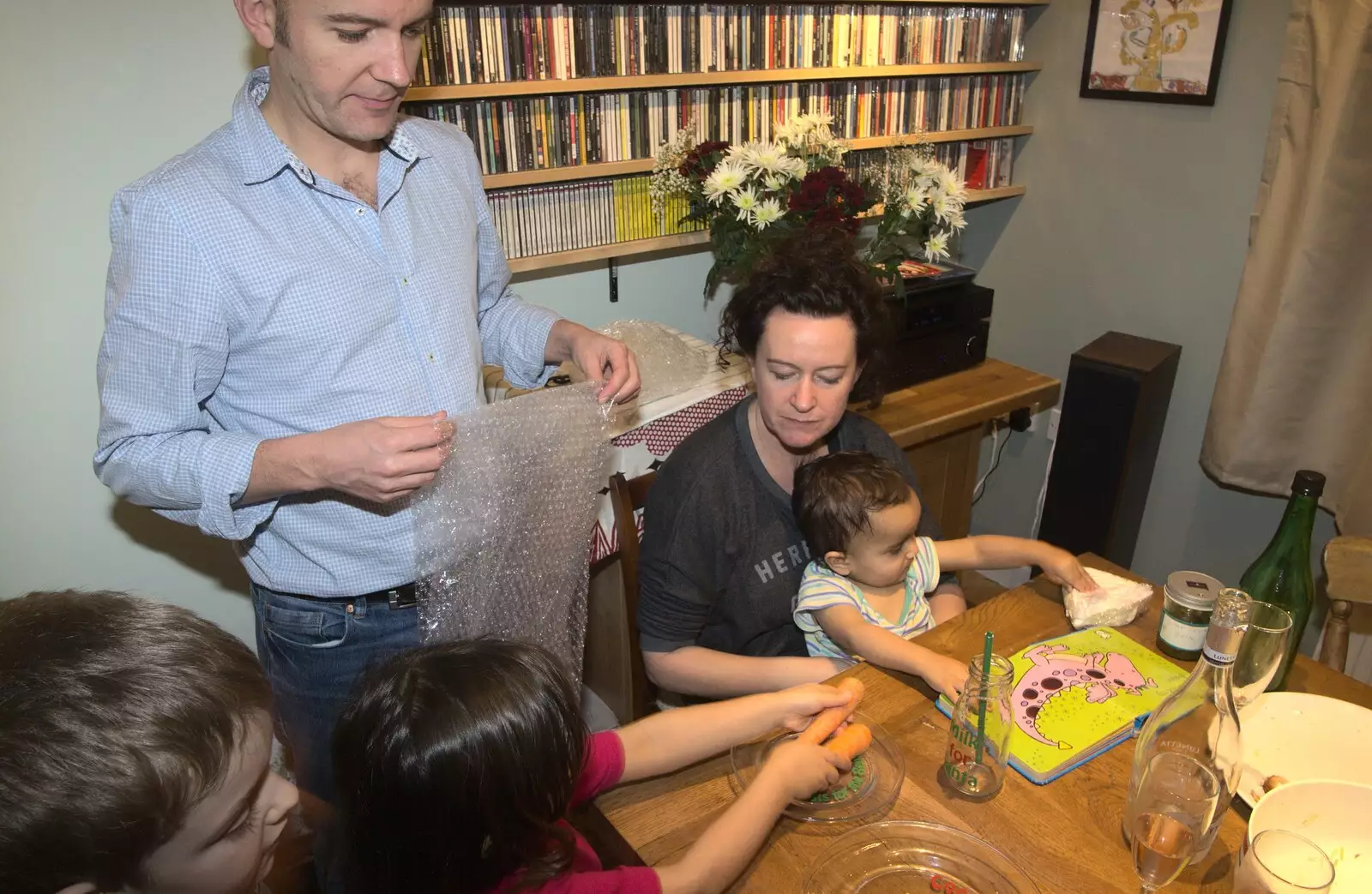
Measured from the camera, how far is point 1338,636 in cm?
167

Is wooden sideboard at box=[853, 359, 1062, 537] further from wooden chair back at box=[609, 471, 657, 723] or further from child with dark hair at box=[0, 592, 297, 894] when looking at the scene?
child with dark hair at box=[0, 592, 297, 894]

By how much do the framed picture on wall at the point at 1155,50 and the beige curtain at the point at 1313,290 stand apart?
0.30 meters

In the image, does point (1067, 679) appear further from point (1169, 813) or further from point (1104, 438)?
point (1104, 438)

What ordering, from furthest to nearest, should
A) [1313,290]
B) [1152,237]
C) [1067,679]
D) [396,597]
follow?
[1152,237] < [1313,290] < [396,597] < [1067,679]

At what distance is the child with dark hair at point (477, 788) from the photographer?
0.94 meters

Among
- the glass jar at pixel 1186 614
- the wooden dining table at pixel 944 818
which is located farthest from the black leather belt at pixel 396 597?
the glass jar at pixel 1186 614

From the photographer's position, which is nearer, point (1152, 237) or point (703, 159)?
point (703, 159)

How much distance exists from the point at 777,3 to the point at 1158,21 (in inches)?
49.0

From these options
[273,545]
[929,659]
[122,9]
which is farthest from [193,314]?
[929,659]

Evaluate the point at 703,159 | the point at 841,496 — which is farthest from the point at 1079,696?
the point at 703,159

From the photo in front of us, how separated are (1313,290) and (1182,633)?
1654 mm

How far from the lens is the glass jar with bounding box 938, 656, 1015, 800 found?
43.8 inches

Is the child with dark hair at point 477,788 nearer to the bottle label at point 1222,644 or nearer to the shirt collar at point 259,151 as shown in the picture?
the bottle label at point 1222,644

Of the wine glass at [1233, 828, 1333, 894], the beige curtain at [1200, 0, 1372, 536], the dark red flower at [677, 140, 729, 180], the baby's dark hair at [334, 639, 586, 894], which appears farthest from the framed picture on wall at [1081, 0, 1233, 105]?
the baby's dark hair at [334, 639, 586, 894]
